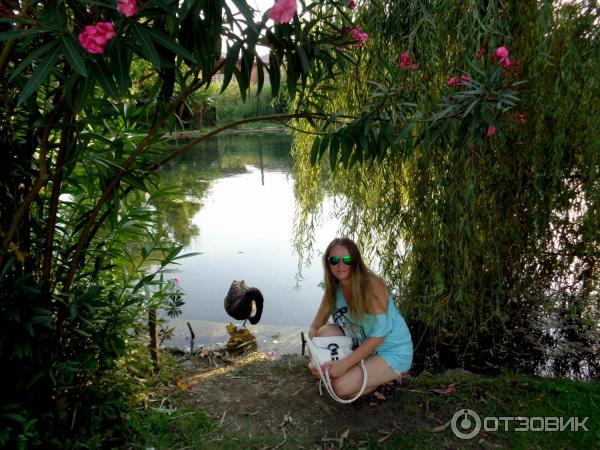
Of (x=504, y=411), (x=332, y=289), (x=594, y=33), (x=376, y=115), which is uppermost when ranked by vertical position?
(x=594, y=33)

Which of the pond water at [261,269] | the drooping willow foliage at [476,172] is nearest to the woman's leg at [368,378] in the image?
the drooping willow foliage at [476,172]

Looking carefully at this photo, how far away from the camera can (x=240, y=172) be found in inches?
447

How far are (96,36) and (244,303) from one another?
→ 10.3ft

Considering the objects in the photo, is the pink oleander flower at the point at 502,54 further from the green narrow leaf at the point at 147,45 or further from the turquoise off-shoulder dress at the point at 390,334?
the green narrow leaf at the point at 147,45

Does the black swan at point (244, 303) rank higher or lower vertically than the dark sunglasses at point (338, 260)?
lower

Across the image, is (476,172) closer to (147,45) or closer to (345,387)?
(345,387)

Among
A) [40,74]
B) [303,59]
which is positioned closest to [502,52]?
[303,59]

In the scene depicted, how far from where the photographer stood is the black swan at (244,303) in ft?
13.2

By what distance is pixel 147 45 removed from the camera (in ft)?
3.53

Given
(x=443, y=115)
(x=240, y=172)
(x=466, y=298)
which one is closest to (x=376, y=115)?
(x=443, y=115)

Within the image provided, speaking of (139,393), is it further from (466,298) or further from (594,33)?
(594,33)

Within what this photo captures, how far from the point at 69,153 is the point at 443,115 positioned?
133 cm

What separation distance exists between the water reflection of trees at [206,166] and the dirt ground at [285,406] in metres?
1.06

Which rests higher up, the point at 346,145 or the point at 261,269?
the point at 346,145
